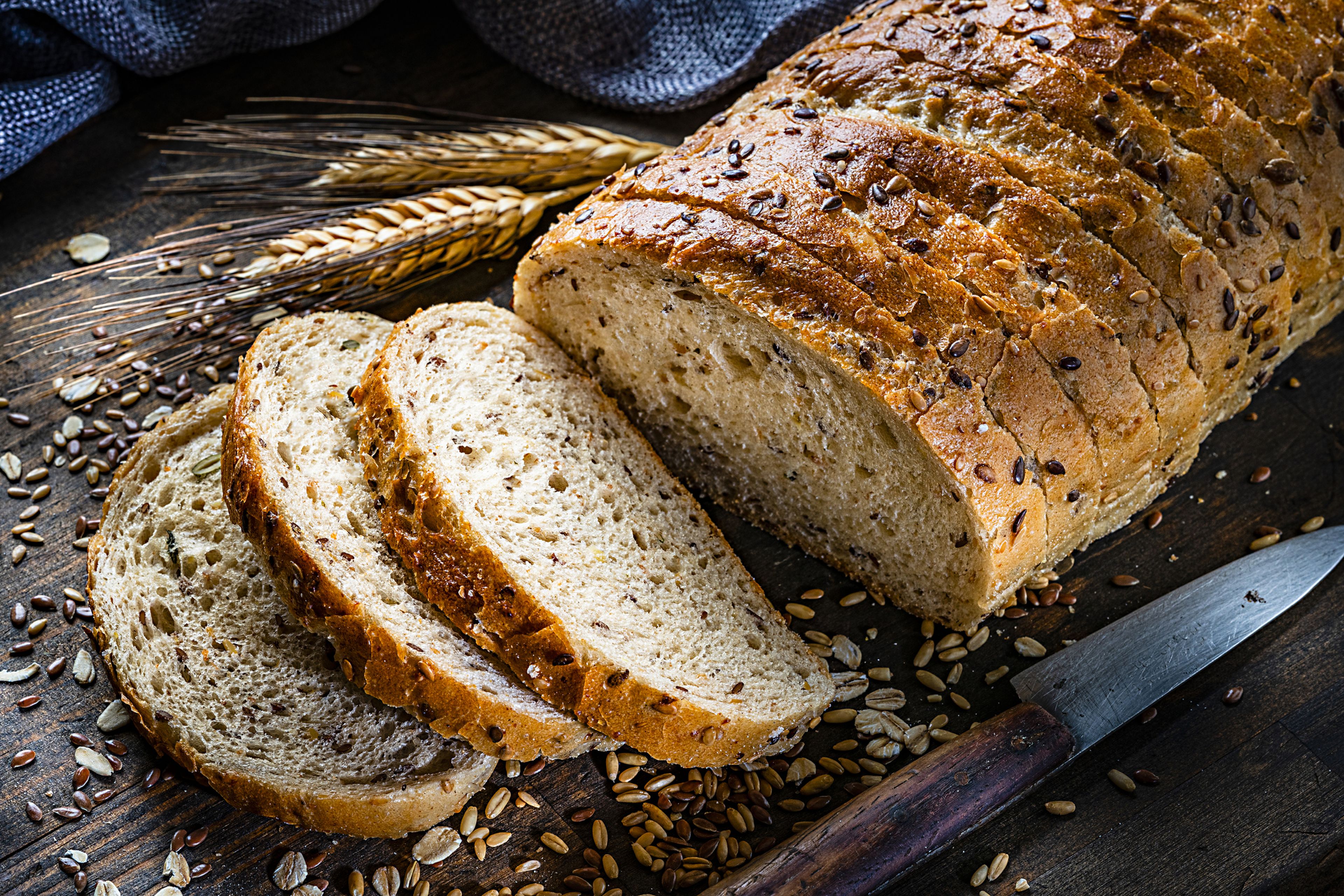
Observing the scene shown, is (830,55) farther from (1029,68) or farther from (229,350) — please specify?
(229,350)

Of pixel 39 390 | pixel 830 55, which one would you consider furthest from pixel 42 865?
pixel 830 55

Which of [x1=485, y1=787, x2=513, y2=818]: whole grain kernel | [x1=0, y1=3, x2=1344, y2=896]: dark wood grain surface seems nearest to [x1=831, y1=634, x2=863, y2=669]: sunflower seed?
[x1=0, y1=3, x2=1344, y2=896]: dark wood grain surface

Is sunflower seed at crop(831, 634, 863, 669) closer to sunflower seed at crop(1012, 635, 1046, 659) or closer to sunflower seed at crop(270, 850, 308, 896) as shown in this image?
sunflower seed at crop(1012, 635, 1046, 659)

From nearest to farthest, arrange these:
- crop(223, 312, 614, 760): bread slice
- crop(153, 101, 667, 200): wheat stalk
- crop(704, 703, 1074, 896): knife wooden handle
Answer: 1. crop(704, 703, 1074, 896): knife wooden handle
2. crop(223, 312, 614, 760): bread slice
3. crop(153, 101, 667, 200): wheat stalk

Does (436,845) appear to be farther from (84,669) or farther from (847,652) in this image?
(847,652)

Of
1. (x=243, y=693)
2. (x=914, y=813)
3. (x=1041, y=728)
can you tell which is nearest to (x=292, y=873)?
(x=243, y=693)

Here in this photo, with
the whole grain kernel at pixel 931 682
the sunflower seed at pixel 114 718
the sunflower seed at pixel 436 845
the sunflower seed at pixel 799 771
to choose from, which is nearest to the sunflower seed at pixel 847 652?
the whole grain kernel at pixel 931 682
